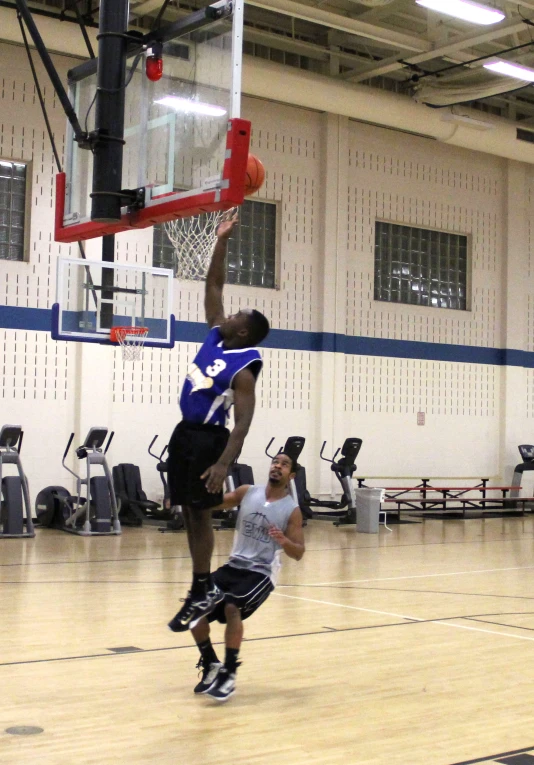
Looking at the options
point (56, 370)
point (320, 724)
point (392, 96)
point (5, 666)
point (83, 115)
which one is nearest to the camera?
point (320, 724)

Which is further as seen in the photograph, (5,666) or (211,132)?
(211,132)

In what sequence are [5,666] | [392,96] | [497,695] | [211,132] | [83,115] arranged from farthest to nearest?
[392,96] → [83,115] → [211,132] → [5,666] → [497,695]

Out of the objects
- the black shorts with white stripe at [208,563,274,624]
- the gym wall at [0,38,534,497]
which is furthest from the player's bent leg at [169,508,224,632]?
the gym wall at [0,38,534,497]

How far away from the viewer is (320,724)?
15.0 ft

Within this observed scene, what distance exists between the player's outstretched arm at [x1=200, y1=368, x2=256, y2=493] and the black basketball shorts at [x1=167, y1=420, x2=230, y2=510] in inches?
2.0

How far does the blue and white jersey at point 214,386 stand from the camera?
4844 mm

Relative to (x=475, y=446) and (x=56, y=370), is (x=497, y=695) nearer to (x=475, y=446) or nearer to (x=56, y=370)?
(x=56, y=370)

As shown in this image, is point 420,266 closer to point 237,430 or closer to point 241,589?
point 241,589

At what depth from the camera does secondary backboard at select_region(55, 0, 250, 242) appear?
6.06 meters

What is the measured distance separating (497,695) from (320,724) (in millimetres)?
1121

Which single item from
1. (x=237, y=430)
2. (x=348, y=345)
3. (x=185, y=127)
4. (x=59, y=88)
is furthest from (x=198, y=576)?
(x=348, y=345)

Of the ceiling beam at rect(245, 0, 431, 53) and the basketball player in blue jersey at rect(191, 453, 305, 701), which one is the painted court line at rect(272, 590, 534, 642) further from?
the ceiling beam at rect(245, 0, 431, 53)

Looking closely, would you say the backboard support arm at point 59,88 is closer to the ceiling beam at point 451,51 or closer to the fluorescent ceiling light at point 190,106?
the fluorescent ceiling light at point 190,106

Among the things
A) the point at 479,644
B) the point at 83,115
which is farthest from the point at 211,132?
the point at 479,644
